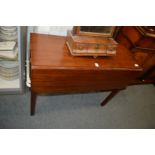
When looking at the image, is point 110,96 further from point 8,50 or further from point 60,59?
point 8,50

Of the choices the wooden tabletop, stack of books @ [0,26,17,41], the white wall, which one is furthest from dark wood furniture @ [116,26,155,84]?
stack of books @ [0,26,17,41]

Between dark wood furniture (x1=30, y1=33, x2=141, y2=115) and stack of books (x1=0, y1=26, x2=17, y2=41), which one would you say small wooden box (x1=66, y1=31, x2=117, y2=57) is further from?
stack of books (x1=0, y1=26, x2=17, y2=41)

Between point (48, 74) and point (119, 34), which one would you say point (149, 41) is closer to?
point (119, 34)

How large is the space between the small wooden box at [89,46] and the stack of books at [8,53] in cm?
51

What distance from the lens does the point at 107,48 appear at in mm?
1246

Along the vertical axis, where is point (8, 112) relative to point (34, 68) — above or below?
below

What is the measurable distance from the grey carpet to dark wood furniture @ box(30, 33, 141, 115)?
0.28 m

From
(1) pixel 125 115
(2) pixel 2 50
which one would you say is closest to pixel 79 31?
(2) pixel 2 50

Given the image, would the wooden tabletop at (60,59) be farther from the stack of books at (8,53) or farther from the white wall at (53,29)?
the stack of books at (8,53)

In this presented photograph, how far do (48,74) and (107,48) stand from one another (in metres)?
0.50

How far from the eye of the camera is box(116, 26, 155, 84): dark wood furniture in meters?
1.62

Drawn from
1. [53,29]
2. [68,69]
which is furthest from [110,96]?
[53,29]

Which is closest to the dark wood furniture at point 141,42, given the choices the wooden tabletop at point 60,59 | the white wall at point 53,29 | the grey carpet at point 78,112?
the wooden tabletop at point 60,59

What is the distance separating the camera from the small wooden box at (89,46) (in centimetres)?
118
